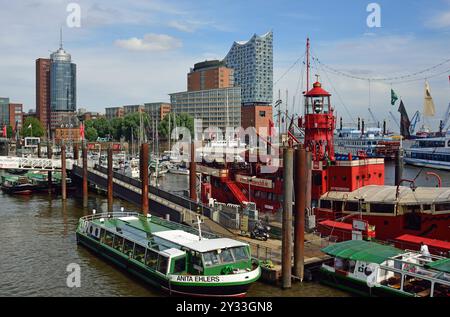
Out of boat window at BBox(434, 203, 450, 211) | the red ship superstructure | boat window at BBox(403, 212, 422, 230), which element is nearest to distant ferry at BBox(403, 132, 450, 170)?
the red ship superstructure

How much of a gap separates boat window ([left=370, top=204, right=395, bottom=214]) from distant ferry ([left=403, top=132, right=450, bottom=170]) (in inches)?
3461

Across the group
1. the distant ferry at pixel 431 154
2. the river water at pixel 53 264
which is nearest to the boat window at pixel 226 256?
the river water at pixel 53 264

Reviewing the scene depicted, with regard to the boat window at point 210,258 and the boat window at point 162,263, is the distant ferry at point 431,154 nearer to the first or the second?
the boat window at point 210,258

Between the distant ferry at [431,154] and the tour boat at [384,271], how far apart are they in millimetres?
94880

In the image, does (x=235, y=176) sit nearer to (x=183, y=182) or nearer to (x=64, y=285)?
(x=64, y=285)

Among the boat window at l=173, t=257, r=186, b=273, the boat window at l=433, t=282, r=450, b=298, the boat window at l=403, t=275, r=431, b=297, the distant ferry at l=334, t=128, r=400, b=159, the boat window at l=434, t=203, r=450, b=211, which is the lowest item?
the boat window at l=403, t=275, r=431, b=297

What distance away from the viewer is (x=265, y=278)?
1077 inches

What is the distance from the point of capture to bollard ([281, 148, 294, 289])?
2619cm

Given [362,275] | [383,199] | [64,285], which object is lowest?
[64,285]

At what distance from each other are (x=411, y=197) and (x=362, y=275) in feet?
30.3

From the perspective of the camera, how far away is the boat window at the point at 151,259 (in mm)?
27344

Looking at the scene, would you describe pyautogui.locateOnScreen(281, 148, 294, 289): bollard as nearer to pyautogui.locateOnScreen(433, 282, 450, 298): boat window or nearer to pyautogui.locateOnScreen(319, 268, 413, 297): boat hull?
pyautogui.locateOnScreen(319, 268, 413, 297): boat hull

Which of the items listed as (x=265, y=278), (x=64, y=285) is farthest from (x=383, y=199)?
(x=64, y=285)
